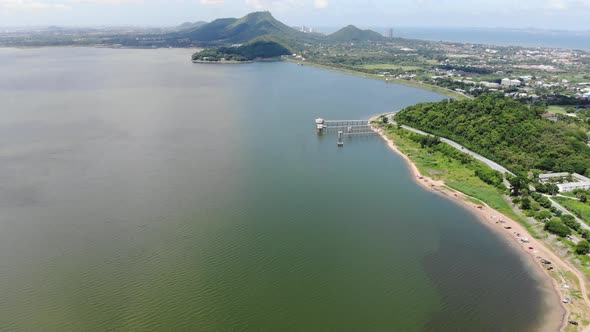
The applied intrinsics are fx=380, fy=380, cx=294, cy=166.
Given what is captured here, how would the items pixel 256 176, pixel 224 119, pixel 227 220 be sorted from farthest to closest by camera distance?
pixel 224 119, pixel 256 176, pixel 227 220

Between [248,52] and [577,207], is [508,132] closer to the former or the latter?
[577,207]

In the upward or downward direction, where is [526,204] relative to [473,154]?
downward

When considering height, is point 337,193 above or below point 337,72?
below

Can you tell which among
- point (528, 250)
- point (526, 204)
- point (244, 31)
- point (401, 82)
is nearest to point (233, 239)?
point (528, 250)

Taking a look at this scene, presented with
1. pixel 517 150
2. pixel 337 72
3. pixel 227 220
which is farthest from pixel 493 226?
pixel 337 72

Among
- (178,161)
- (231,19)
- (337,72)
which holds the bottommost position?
(178,161)

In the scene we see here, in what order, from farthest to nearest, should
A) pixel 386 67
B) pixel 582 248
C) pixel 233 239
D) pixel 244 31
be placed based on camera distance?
pixel 244 31, pixel 386 67, pixel 233 239, pixel 582 248

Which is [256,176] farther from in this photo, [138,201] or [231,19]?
[231,19]
